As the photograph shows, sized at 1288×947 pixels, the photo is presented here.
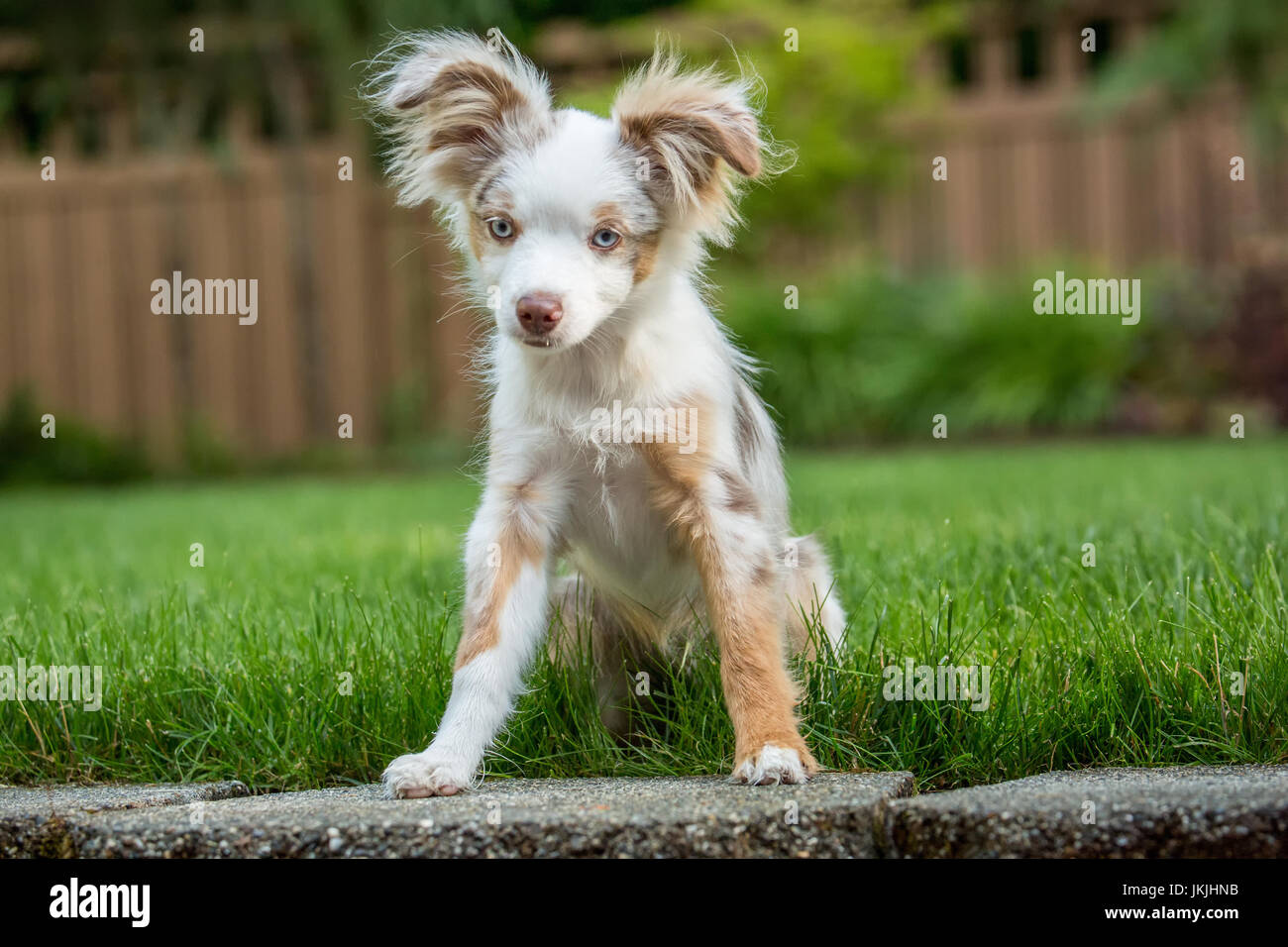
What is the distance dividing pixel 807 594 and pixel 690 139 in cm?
106

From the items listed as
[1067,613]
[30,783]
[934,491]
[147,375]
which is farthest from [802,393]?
[30,783]

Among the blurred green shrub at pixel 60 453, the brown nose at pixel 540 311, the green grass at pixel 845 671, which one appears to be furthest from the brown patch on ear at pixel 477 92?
the blurred green shrub at pixel 60 453

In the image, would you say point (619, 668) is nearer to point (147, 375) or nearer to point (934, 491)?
point (934, 491)

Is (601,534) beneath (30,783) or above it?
above

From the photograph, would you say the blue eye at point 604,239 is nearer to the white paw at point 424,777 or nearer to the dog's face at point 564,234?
the dog's face at point 564,234

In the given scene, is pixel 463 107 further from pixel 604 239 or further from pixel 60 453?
pixel 60 453

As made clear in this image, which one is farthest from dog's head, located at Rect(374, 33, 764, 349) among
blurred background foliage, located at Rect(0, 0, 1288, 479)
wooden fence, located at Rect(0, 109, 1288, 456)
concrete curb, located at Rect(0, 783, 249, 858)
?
wooden fence, located at Rect(0, 109, 1288, 456)

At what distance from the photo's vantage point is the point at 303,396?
1192 centimetres

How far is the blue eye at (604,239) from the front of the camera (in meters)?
3.00

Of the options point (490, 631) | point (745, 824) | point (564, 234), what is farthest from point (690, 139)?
point (745, 824)

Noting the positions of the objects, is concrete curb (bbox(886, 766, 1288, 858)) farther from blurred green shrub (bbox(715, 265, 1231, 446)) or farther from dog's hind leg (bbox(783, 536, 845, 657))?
blurred green shrub (bbox(715, 265, 1231, 446))

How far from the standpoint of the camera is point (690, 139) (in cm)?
316

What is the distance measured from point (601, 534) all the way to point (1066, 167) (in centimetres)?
950

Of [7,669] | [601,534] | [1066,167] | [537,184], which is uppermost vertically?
[1066,167]
